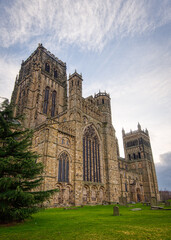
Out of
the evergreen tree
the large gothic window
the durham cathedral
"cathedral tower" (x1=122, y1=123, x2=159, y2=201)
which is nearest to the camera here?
the evergreen tree

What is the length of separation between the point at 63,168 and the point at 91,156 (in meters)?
7.94

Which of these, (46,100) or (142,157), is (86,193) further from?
(142,157)

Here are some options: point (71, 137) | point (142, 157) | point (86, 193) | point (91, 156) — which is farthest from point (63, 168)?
point (142, 157)

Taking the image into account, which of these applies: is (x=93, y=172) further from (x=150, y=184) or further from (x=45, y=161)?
(x=150, y=184)

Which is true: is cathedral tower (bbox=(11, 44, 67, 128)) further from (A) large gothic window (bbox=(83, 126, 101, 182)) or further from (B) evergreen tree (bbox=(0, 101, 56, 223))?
(B) evergreen tree (bbox=(0, 101, 56, 223))

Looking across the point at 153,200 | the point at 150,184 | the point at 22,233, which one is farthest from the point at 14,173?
the point at 150,184

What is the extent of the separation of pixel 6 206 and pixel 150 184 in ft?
187

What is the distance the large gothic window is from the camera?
2865 centimetres

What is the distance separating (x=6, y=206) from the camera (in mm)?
8734

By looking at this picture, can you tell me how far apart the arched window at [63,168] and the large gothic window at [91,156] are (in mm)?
4575

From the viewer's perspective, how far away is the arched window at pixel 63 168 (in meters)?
23.2

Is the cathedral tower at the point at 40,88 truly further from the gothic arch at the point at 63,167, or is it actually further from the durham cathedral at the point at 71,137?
the gothic arch at the point at 63,167

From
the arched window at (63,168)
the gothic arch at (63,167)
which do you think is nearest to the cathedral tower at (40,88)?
the gothic arch at (63,167)

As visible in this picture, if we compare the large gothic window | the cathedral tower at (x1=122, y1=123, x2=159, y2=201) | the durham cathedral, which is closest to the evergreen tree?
the durham cathedral
